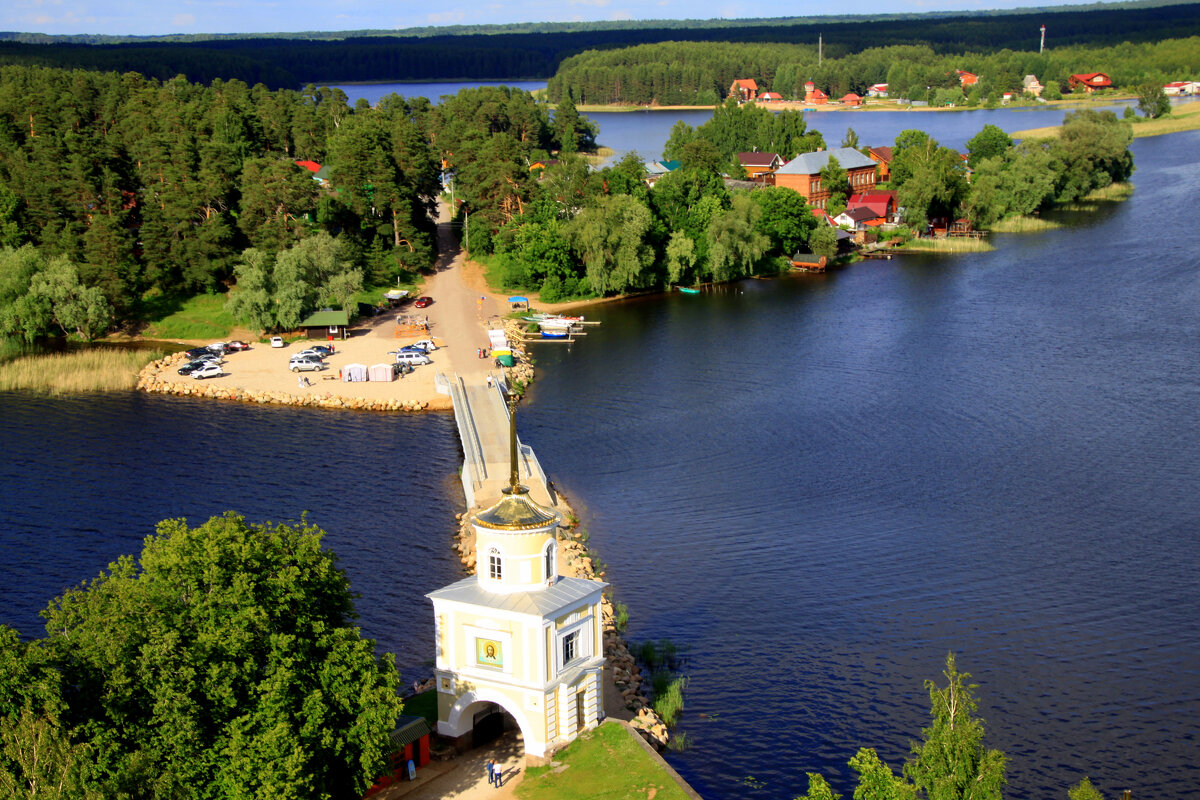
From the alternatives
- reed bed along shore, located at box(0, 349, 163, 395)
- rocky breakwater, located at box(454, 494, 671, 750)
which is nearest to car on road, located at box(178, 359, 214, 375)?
reed bed along shore, located at box(0, 349, 163, 395)

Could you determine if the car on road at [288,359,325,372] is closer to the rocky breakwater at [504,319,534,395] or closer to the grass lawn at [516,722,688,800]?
the rocky breakwater at [504,319,534,395]

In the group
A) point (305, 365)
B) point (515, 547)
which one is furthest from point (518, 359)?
point (515, 547)

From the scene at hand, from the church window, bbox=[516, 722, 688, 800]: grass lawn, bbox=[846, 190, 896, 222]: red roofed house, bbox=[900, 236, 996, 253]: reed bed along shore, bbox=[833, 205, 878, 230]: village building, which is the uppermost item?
bbox=[846, 190, 896, 222]: red roofed house

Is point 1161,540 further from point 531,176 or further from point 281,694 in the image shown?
point 531,176

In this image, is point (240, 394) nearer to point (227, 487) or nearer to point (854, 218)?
point (227, 487)

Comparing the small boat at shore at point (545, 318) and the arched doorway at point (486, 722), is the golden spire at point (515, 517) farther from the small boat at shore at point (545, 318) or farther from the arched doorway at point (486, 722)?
the small boat at shore at point (545, 318)

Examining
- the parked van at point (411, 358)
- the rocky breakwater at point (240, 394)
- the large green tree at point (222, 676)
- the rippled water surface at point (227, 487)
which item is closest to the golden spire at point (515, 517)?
the large green tree at point (222, 676)

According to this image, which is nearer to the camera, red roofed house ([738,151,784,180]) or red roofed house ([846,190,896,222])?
red roofed house ([846,190,896,222])
